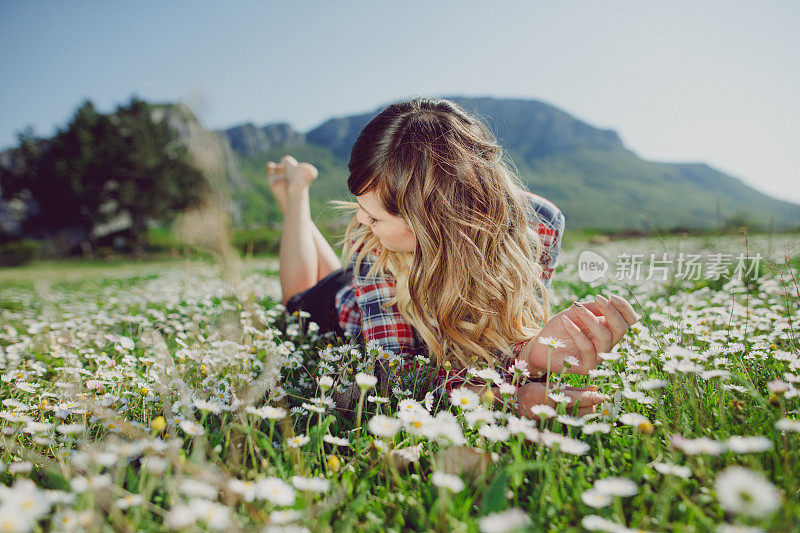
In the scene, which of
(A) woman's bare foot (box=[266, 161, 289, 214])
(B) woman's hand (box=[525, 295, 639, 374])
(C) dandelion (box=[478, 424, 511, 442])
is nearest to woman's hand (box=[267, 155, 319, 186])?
(A) woman's bare foot (box=[266, 161, 289, 214])

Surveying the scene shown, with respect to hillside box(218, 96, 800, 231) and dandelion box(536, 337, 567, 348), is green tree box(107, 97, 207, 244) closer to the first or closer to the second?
hillside box(218, 96, 800, 231)

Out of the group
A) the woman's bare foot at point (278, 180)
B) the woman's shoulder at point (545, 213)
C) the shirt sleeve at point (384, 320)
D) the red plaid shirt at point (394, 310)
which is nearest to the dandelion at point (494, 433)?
the red plaid shirt at point (394, 310)

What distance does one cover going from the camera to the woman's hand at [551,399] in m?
1.47

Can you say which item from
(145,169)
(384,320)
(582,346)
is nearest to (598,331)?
(582,346)

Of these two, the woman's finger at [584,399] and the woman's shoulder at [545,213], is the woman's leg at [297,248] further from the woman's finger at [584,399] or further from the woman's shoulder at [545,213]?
the woman's finger at [584,399]

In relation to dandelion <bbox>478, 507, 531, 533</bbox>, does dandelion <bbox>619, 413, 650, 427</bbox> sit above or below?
below

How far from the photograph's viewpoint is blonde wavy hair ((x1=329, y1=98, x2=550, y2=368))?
1.96 meters

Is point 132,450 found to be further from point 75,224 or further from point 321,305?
point 75,224

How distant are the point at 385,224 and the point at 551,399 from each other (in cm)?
102

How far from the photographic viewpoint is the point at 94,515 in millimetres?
883

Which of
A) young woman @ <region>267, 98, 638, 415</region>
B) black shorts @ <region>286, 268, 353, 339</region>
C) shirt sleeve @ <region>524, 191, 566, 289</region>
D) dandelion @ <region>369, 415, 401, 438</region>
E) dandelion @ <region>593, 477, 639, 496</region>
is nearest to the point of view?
dandelion @ <region>593, 477, 639, 496</region>

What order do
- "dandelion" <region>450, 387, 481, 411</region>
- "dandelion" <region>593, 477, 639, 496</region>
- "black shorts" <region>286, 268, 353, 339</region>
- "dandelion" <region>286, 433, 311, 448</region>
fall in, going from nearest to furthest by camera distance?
"dandelion" <region>593, 477, 639, 496</region>, "dandelion" <region>286, 433, 311, 448</region>, "dandelion" <region>450, 387, 481, 411</region>, "black shorts" <region>286, 268, 353, 339</region>

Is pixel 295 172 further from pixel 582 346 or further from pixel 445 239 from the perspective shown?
pixel 582 346

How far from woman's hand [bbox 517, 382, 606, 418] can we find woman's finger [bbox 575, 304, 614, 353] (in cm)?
17
